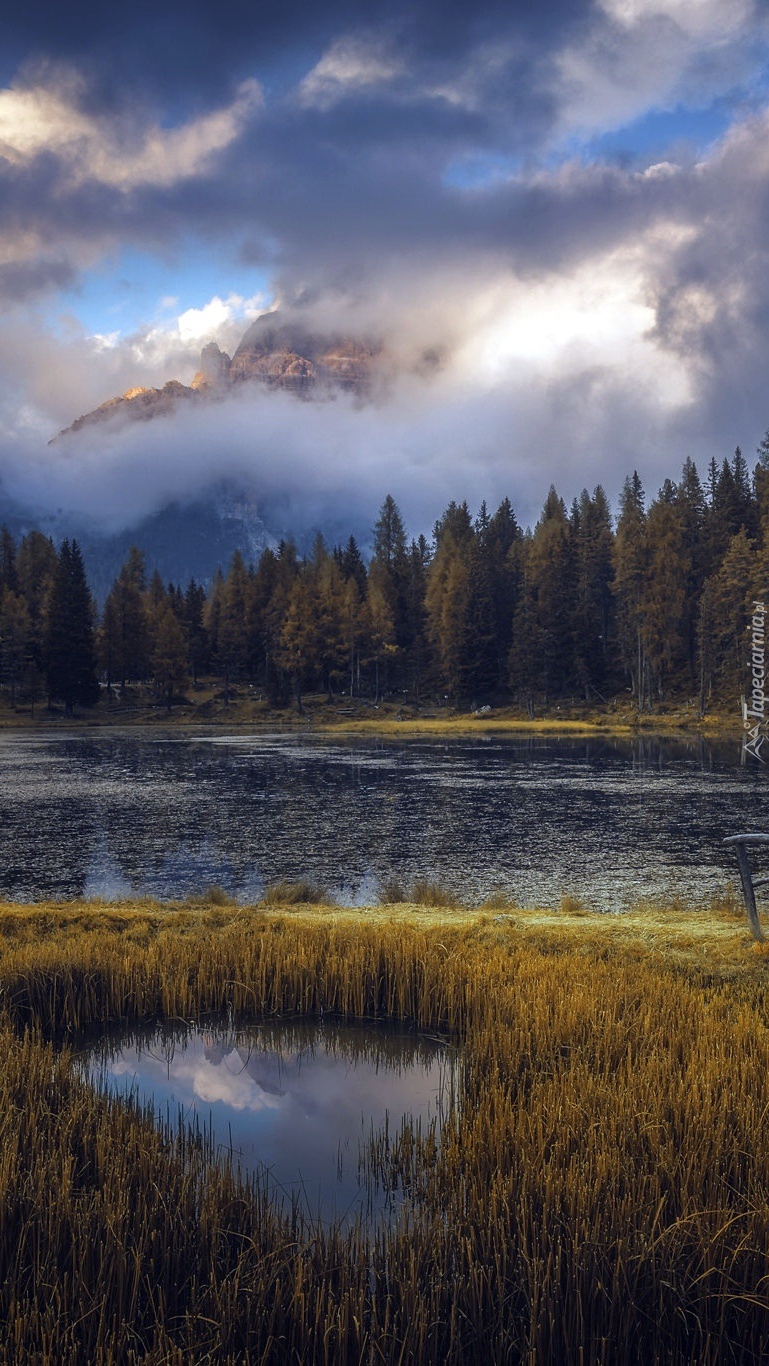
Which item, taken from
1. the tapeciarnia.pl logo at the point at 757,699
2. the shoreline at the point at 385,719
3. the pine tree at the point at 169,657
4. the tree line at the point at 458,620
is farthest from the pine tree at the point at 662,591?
the pine tree at the point at 169,657

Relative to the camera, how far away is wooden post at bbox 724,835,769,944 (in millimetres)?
11383

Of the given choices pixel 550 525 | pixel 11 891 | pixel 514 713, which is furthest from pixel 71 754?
pixel 550 525

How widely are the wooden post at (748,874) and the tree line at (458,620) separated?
69991 millimetres

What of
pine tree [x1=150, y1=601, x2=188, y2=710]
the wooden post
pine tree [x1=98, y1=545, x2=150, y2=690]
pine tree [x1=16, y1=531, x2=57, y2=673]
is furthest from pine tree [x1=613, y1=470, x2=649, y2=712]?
the wooden post

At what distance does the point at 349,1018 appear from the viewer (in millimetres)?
10930

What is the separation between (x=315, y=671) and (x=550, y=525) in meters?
33.0

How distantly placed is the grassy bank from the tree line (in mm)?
75232

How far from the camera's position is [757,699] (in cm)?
6406

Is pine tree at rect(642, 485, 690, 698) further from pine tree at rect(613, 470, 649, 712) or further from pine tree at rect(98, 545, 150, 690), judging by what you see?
pine tree at rect(98, 545, 150, 690)

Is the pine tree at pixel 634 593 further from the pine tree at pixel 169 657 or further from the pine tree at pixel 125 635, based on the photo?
the pine tree at pixel 125 635

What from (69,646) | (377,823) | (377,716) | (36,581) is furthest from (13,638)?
(377,823)

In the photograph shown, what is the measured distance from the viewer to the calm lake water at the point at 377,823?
20438 mm

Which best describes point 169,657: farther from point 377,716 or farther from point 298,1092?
point 298,1092

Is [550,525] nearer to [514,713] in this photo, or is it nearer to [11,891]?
[514,713]
